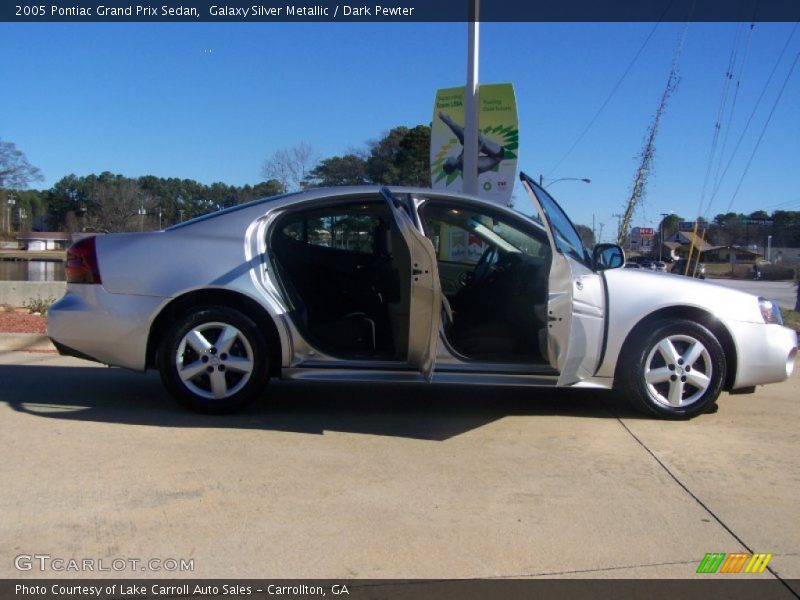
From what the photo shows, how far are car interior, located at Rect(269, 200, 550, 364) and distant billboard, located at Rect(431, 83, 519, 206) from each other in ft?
23.4

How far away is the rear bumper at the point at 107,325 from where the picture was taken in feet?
16.9

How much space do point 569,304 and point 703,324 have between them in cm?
117

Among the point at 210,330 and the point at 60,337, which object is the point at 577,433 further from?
the point at 60,337

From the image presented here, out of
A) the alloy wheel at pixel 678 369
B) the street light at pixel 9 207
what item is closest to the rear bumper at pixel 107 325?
the alloy wheel at pixel 678 369

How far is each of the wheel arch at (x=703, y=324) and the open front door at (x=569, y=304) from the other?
237mm

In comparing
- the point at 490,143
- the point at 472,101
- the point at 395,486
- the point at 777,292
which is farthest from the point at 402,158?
the point at 777,292

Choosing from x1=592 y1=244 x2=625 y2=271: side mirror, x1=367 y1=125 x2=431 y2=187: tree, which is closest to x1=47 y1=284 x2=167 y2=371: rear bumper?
x1=592 y1=244 x2=625 y2=271: side mirror

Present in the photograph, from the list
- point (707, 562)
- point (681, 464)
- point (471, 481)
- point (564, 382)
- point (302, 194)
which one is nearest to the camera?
point (707, 562)

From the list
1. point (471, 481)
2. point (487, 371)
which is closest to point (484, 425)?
point (487, 371)

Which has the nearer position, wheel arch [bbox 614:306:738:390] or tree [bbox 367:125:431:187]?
wheel arch [bbox 614:306:738:390]

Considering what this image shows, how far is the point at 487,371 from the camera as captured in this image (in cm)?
512

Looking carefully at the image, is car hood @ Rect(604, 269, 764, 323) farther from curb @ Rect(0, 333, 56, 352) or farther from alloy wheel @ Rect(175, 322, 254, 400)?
curb @ Rect(0, 333, 56, 352)

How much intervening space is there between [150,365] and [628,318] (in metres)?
3.43

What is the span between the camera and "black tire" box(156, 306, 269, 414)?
5098 millimetres
